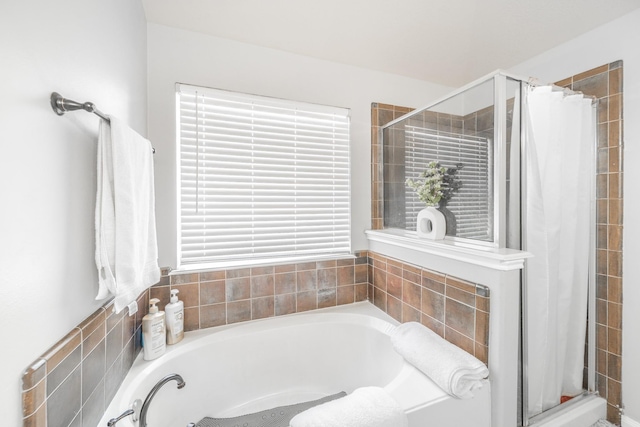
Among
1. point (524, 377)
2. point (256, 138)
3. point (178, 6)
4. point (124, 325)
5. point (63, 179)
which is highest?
point (178, 6)

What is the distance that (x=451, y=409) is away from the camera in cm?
104

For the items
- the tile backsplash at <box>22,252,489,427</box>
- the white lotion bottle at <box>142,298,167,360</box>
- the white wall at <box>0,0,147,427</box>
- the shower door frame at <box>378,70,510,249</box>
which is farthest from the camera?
the white lotion bottle at <box>142,298,167,360</box>

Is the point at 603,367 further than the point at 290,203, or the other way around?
the point at 290,203

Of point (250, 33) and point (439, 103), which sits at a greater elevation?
point (250, 33)

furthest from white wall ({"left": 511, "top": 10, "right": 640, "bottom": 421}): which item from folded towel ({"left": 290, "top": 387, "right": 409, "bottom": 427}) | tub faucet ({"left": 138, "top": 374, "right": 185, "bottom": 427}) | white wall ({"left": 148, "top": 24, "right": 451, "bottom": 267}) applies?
tub faucet ({"left": 138, "top": 374, "right": 185, "bottom": 427})

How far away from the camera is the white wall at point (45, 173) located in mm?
545

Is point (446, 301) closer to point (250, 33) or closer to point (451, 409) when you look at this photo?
point (451, 409)

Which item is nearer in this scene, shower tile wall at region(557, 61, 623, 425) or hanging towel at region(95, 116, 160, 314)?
hanging towel at region(95, 116, 160, 314)

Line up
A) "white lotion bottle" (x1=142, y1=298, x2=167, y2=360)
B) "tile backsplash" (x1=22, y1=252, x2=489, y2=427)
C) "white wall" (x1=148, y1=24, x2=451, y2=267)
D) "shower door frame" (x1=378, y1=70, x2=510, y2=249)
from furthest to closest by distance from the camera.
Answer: "white wall" (x1=148, y1=24, x2=451, y2=267), "white lotion bottle" (x1=142, y1=298, x2=167, y2=360), "shower door frame" (x1=378, y1=70, x2=510, y2=249), "tile backsplash" (x1=22, y1=252, x2=489, y2=427)

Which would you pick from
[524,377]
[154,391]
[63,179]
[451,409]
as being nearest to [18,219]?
[63,179]

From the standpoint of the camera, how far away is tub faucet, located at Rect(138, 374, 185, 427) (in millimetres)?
1051

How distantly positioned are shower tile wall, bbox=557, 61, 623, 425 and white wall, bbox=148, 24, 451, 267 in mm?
1052

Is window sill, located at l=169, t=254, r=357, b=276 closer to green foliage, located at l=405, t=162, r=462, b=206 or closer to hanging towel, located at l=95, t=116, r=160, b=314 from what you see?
hanging towel, located at l=95, t=116, r=160, b=314

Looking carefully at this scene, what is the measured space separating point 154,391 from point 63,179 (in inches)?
38.7
